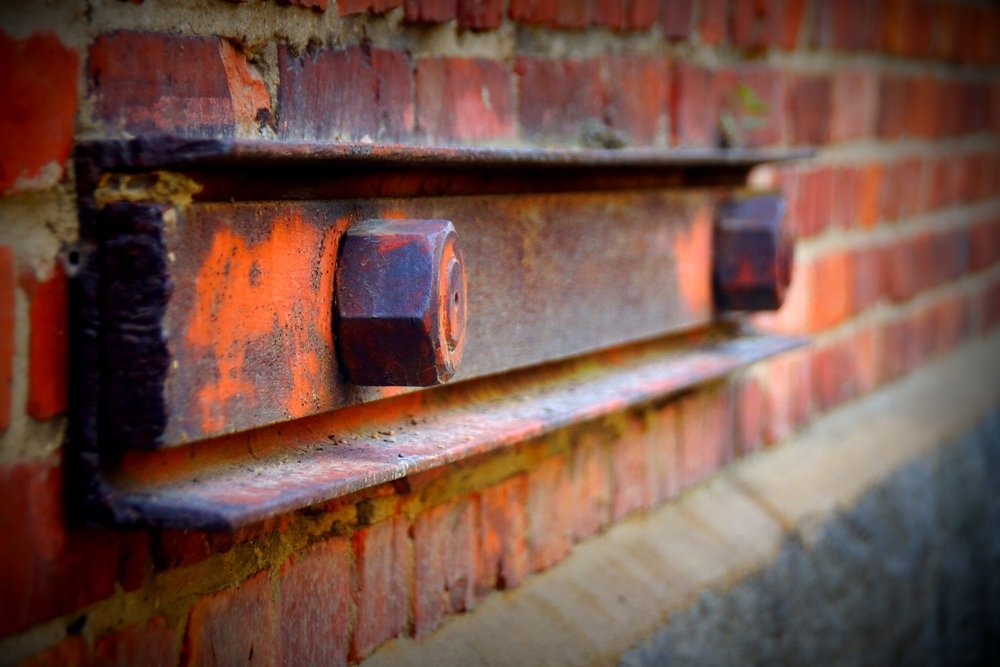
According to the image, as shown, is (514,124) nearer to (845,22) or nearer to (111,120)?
(111,120)

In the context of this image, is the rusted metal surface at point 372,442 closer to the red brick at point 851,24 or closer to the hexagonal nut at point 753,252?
the hexagonal nut at point 753,252

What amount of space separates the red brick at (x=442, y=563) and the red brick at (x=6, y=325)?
1.43ft

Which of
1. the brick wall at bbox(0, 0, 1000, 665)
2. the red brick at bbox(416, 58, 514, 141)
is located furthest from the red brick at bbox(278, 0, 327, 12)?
the red brick at bbox(416, 58, 514, 141)

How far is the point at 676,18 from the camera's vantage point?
4.29 feet

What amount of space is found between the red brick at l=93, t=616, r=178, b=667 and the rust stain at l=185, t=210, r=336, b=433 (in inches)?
5.6

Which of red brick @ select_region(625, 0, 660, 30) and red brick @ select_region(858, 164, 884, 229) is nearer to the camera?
red brick @ select_region(625, 0, 660, 30)

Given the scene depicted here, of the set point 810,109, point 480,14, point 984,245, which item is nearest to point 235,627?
point 480,14

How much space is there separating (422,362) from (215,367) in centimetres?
14

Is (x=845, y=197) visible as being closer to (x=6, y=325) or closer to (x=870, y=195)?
(x=870, y=195)

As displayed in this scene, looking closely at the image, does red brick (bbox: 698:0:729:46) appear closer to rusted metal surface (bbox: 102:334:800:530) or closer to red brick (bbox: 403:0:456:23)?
rusted metal surface (bbox: 102:334:800:530)

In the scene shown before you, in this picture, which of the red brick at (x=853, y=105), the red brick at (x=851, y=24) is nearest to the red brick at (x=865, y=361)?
the red brick at (x=853, y=105)

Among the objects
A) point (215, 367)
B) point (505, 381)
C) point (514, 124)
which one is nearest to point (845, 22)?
point (514, 124)

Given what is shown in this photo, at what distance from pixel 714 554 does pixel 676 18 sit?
652mm

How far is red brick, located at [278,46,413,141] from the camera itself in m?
0.81
